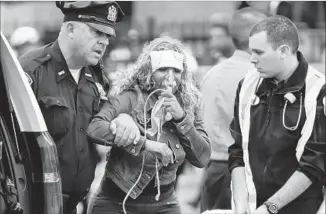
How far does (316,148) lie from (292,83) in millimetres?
440

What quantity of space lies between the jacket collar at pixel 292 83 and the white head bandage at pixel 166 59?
56 cm

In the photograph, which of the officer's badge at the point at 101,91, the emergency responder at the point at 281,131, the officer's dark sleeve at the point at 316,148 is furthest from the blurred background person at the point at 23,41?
the officer's dark sleeve at the point at 316,148

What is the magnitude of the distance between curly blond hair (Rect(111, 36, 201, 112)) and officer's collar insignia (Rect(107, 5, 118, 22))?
0.97 feet

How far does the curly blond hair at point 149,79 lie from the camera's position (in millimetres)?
6105

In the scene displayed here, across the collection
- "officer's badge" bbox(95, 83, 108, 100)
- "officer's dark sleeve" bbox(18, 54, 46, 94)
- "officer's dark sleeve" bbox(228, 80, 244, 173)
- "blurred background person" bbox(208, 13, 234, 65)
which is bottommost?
"blurred background person" bbox(208, 13, 234, 65)

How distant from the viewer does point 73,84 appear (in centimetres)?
615

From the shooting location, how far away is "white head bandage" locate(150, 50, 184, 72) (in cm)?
601

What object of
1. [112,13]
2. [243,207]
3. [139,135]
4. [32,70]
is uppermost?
[112,13]

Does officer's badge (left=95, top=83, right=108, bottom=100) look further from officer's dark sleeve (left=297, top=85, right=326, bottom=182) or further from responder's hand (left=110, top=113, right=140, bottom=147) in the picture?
officer's dark sleeve (left=297, top=85, right=326, bottom=182)

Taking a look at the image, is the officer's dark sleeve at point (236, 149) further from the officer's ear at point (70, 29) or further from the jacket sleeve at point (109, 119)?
the officer's ear at point (70, 29)

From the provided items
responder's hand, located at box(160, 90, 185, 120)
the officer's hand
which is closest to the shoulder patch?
responder's hand, located at box(160, 90, 185, 120)

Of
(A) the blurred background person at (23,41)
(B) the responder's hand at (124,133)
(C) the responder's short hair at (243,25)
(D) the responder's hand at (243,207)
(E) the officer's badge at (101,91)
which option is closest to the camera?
(B) the responder's hand at (124,133)

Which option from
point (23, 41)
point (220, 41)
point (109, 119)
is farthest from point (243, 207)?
point (23, 41)

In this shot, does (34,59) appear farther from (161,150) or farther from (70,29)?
(161,150)
